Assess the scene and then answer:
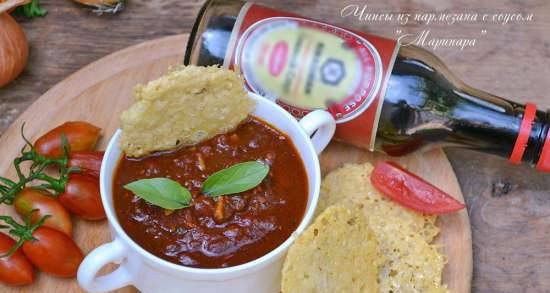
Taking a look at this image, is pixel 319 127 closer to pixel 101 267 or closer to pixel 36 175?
pixel 101 267

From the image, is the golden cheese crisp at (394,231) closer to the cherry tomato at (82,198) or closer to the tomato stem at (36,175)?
the cherry tomato at (82,198)

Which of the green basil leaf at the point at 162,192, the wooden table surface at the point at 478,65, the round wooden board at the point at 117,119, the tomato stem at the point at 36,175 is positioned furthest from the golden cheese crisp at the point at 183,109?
the wooden table surface at the point at 478,65

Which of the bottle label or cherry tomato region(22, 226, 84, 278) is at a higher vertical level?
the bottle label

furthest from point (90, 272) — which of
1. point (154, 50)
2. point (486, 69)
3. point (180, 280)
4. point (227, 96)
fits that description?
point (486, 69)

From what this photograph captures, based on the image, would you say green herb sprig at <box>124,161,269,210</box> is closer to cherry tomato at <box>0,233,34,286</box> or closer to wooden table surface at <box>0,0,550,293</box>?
cherry tomato at <box>0,233,34,286</box>

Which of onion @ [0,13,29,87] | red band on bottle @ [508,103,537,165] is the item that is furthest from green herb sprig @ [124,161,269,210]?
onion @ [0,13,29,87]
